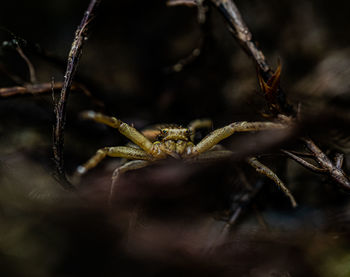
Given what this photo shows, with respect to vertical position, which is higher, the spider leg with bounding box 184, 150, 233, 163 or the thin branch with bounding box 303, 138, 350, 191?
the spider leg with bounding box 184, 150, 233, 163

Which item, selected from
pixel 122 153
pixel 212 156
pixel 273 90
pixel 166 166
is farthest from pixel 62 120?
pixel 273 90

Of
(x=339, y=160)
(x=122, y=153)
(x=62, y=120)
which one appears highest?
(x=62, y=120)

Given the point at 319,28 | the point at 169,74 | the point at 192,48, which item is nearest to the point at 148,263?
the point at 169,74

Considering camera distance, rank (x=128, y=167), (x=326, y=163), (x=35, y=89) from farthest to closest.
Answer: (x=35, y=89) → (x=128, y=167) → (x=326, y=163)

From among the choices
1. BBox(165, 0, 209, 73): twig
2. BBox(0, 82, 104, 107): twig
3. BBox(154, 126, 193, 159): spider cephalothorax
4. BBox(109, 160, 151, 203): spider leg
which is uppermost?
BBox(0, 82, 104, 107): twig

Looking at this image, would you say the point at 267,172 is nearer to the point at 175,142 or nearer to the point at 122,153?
→ the point at 175,142

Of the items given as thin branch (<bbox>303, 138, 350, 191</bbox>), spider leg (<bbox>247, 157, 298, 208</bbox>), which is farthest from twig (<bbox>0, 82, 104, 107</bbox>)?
thin branch (<bbox>303, 138, 350, 191</bbox>)

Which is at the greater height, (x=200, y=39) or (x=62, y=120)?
(x=62, y=120)

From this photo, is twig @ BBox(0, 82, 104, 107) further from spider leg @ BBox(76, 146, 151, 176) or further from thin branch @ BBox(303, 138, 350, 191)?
thin branch @ BBox(303, 138, 350, 191)
